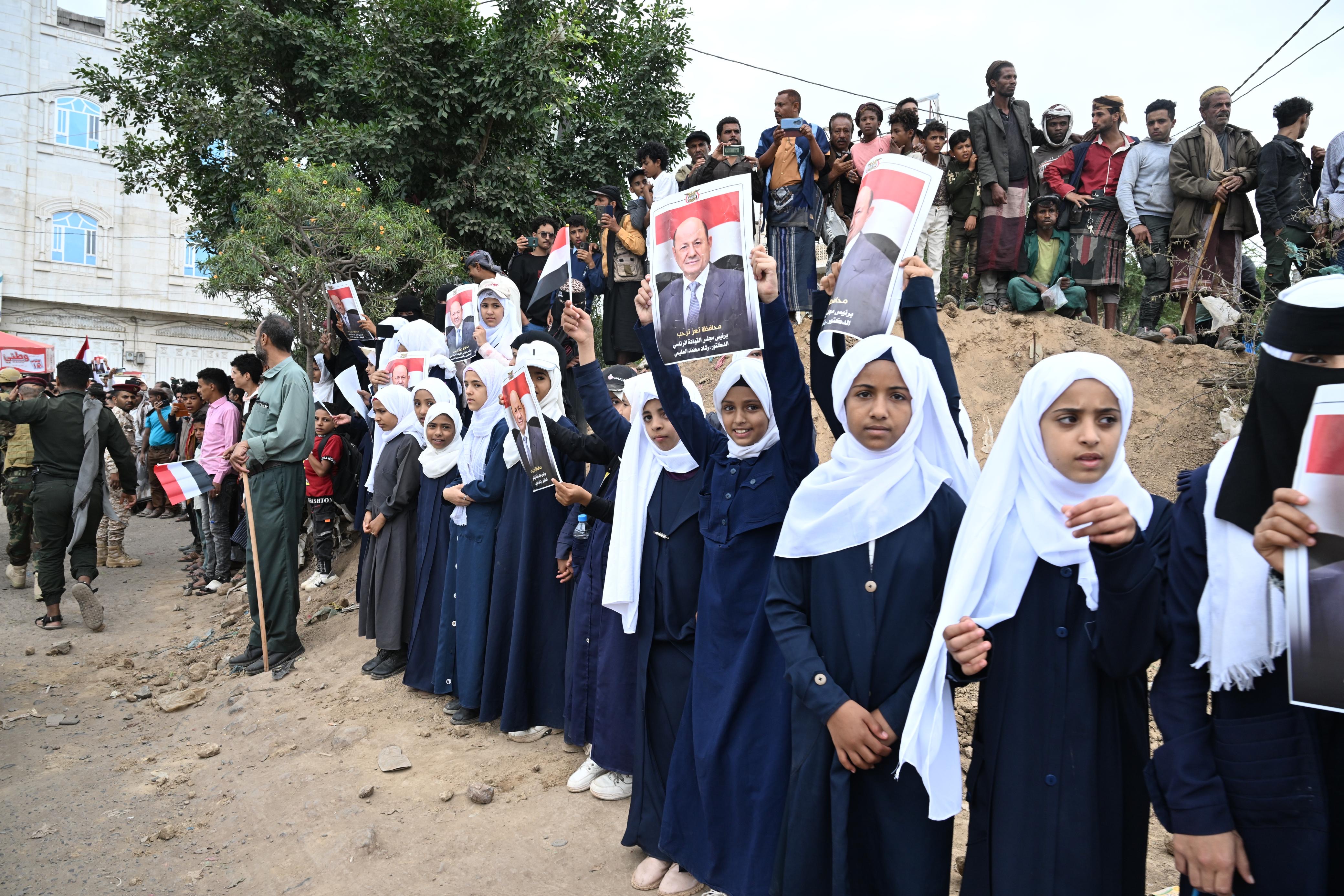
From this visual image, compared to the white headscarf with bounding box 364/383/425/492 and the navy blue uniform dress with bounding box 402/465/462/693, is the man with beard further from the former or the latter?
the navy blue uniform dress with bounding box 402/465/462/693

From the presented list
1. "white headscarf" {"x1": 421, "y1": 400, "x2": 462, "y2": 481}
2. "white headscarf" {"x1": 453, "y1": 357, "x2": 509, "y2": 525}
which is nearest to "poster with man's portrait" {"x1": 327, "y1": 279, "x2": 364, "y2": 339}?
"white headscarf" {"x1": 421, "y1": 400, "x2": 462, "y2": 481}

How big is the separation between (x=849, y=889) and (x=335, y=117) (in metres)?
11.6

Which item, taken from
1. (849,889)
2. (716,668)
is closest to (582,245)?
(716,668)

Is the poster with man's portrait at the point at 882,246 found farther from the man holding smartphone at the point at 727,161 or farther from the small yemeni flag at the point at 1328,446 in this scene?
the man holding smartphone at the point at 727,161

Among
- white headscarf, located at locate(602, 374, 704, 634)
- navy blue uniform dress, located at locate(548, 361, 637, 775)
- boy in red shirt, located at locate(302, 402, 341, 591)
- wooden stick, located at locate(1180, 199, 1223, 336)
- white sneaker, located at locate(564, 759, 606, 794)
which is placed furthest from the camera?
boy in red shirt, located at locate(302, 402, 341, 591)

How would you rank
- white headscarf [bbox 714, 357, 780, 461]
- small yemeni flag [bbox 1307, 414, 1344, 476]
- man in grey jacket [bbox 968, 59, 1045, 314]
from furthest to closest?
man in grey jacket [bbox 968, 59, 1045, 314]
white headscarf [bbox 714, 357, 780, 461]
small yemeni flag [bbox 1307, 414, 1344, 476]

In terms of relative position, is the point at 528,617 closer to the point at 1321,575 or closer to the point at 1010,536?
the point at 1010,536

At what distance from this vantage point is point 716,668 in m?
2.71

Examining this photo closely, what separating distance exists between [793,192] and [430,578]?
13.5 feet

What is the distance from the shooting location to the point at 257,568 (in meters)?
5.60

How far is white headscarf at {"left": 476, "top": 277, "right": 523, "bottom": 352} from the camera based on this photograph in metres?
5.95

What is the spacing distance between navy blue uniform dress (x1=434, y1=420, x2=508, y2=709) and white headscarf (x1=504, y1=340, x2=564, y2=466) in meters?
0.26

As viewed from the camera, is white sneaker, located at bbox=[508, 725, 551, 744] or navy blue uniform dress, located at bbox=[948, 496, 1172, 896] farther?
white sneaker, located at bbox=[508, 725, 551, 744]

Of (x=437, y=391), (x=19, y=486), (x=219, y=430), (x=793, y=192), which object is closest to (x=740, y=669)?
(x=437, y=391)
